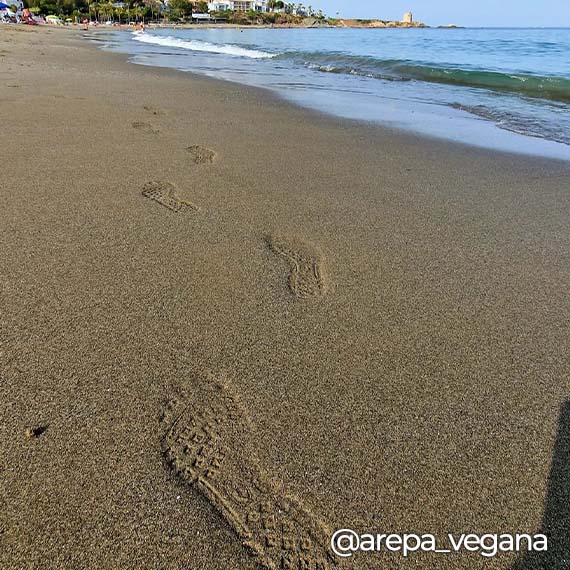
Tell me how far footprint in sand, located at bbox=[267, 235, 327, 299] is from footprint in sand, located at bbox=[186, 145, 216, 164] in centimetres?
183

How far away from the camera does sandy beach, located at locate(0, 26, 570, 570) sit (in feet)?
4.53

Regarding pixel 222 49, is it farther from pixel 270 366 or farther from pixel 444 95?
pixel 270 366

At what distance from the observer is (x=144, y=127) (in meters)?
5.54

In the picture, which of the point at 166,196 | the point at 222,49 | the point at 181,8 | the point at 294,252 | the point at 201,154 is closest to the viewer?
the point at 294,252

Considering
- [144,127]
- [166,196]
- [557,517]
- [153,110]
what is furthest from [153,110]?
[557,517]

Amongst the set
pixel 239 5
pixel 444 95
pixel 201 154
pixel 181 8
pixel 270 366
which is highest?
pixel 239 5

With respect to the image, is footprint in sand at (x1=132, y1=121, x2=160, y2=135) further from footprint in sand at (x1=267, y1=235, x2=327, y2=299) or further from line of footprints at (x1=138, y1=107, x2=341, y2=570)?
line of footprints at (x1=138, y1=107, x2=341, y2=570)

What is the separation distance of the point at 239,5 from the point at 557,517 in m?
173

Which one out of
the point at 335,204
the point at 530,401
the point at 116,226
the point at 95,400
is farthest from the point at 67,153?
the point at 530,401

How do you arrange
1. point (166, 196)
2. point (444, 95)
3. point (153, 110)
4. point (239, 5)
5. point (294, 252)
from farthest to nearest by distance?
point (239, 5), point (444, 95), point (153, 110), point (166, 196), point (294, 252)

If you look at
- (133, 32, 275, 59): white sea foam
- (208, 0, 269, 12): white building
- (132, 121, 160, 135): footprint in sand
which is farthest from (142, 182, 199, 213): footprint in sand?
(208, 0, 269, 12): white building

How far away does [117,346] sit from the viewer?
2023 mm

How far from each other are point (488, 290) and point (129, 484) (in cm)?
219

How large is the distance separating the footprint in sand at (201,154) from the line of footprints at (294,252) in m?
0.76
